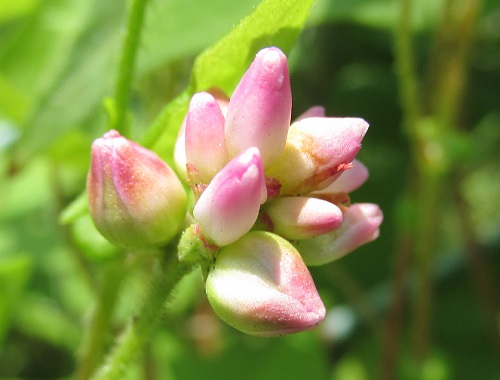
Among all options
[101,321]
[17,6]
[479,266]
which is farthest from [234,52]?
[479,266]

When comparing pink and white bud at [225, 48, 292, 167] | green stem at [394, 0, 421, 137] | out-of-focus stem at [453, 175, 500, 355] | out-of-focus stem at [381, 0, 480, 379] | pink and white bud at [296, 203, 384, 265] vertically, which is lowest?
out-of-focus stem at [453, 175, 500, 355]

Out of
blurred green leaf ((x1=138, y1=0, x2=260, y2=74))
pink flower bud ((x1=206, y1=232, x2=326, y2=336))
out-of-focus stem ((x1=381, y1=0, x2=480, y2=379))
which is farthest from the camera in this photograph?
out-of-focus stem ((x1=381, y1=0, x2=480, y2=379))

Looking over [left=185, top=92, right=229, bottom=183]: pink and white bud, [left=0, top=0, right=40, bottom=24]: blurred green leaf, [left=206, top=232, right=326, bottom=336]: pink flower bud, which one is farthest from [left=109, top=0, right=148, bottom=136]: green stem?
[left=0, top=0, right=40, bottom=24]: blurred green leaf

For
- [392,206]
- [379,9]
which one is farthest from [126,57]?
[392,206]

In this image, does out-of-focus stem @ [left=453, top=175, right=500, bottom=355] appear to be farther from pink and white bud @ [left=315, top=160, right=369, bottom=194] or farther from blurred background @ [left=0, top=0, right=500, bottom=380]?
pink and white bud @ [left=315, top=160, right=369, bottom=194]

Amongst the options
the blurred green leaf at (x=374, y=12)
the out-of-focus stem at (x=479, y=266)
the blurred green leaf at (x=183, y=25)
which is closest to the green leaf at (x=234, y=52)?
the blurred green leaf at (x=183, y=25)

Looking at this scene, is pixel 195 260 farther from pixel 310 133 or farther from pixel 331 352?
pixel 331 352

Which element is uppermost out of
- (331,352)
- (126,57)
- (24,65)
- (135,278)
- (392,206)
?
(126,57)
